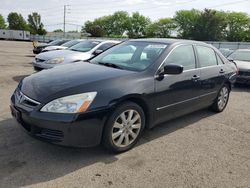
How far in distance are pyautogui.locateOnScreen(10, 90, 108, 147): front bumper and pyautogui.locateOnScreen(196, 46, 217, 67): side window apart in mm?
2536

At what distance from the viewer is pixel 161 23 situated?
89.6m

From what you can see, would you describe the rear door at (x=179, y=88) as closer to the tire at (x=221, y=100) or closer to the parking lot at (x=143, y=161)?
the parking lot at (x=143, y=161)

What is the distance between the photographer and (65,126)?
9.79 feet

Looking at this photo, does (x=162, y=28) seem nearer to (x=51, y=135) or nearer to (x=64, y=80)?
(x=64, y=80)

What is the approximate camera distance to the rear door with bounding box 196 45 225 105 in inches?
191

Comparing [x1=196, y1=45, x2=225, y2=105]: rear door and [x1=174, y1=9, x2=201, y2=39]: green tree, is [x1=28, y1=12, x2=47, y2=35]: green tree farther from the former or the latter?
[x1=196, y1=45, x2=225, y2=105]: rear door

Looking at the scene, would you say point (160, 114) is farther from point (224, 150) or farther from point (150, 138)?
point (224, 150)

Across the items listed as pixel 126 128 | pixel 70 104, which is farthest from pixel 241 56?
pixel 70 104

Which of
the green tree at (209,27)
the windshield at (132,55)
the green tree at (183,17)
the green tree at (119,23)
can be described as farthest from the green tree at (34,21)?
the windshield at (132,55)

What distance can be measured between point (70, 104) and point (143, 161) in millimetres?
1215

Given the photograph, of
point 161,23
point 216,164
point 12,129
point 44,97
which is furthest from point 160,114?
point 161,23

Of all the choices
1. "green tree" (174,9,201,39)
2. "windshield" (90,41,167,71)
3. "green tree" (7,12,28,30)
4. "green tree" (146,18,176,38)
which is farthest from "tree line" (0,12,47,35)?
"windshield" (90,41,167,71)

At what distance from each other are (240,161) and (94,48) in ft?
21.3

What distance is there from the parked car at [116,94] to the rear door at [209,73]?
20 millimetres
